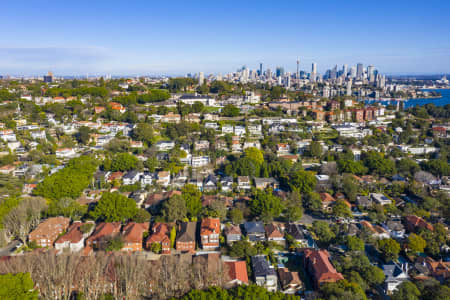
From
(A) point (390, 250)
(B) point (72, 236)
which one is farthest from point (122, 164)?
(A) point (390, 250)

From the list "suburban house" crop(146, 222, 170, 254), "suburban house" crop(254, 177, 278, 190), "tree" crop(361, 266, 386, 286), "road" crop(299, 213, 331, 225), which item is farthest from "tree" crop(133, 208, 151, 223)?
"tree" crop(361, 266, 386, 286)

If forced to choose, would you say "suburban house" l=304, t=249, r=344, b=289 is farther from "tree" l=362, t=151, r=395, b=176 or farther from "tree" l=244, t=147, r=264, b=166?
"tree" l=362, t=151, r=395, b=176

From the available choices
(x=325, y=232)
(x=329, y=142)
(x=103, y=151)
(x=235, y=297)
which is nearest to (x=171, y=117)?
(x=103, y=151)

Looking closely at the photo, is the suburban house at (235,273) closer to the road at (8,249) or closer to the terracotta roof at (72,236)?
the terracotta roof at (72,236)

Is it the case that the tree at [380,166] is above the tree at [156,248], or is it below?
above

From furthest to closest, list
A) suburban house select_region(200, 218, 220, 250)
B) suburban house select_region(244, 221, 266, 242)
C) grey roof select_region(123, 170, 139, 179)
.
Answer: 1. grey roof select_region(123, 170, 139, 179)
2. suburban house select_region(244, 221, 266, 242)
3. suburban house select_region(200, 218, 220, 250)

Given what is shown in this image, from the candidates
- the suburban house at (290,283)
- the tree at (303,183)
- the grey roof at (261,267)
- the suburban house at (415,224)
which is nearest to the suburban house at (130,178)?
the tree at (303,183)

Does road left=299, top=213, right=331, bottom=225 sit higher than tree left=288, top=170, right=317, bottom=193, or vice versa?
tree left=288, top=170, right=317, bottom=193
